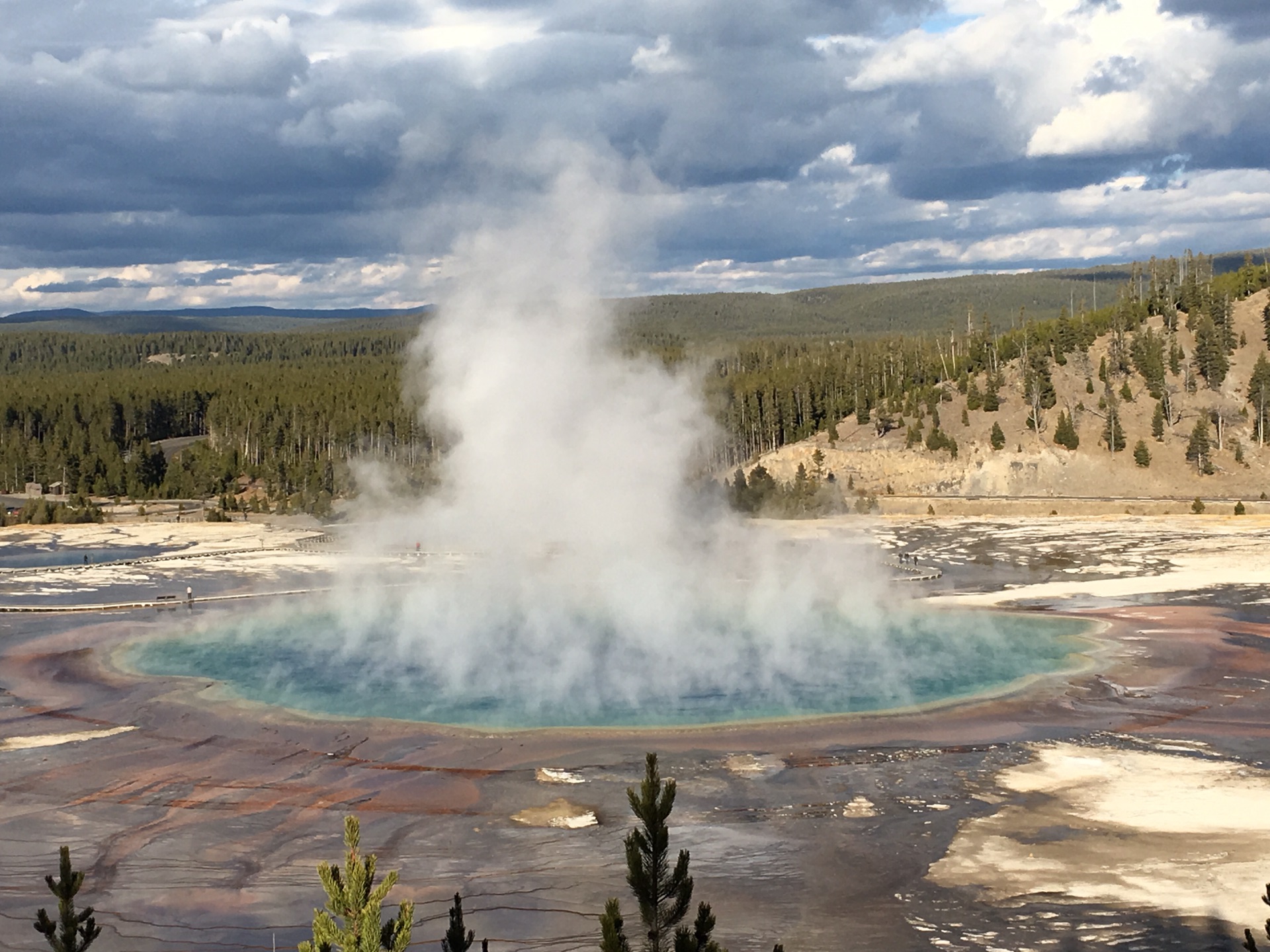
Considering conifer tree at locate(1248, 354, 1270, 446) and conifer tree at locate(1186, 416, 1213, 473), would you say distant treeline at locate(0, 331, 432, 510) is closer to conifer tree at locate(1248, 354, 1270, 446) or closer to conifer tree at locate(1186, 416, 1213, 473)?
conifer tree at locate(1186, 416, 1213, 473)

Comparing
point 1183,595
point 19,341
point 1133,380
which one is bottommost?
point 1183,595

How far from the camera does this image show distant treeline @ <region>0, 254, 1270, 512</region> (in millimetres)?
79875

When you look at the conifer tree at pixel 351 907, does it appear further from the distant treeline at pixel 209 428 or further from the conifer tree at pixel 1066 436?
the conifer tree at pixel 1066 436

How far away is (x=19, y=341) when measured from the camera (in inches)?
7333

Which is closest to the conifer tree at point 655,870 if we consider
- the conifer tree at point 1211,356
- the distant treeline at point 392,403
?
the distant treeline at point 392,403

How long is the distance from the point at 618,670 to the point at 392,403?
7172 cm

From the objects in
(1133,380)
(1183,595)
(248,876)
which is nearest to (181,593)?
(248,876)

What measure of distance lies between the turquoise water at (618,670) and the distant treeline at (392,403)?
35825mm

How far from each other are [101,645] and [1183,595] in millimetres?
28455

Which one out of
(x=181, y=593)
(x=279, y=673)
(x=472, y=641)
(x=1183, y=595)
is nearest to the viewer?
(x=279, y=673)

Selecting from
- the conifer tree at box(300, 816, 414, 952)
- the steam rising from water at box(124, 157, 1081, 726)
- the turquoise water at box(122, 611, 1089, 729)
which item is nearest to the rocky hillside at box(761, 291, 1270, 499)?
the steam rising from water at box(124, 157, 1081, 726)

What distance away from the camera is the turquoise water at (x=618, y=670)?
75.6 ft

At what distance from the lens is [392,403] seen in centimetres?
9538

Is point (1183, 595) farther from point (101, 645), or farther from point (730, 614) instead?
point (101, 645)
